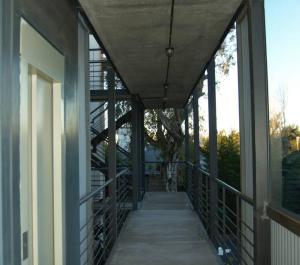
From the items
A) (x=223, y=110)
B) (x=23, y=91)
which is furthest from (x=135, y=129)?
(x=23, y=91)

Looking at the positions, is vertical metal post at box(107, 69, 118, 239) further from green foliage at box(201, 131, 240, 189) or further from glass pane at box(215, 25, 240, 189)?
green foliage at box(201, 131, 240, 189)

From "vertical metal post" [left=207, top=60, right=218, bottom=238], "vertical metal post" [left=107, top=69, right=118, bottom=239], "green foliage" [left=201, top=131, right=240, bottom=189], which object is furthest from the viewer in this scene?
"green foliage" [left=201, top=131, right=240, bottom=189]

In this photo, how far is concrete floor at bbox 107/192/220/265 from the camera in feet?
16.4

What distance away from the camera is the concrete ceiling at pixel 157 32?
336 centimetres

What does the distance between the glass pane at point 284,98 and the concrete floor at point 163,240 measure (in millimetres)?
2409

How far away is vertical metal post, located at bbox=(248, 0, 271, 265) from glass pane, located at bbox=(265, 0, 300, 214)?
0.14ft

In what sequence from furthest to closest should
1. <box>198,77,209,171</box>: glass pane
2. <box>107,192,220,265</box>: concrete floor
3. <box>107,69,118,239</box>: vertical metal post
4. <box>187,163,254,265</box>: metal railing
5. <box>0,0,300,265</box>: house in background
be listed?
1. <box>198,77,209,171</box>: glass pane
2. <box>107,69,118,239</box>: vertical metal post
3. <box>107,192,220,265</box>: concrete floor
4. <box>187,163,254,265</box>: metal railing
5. <box>0,0,300,265</box>: house in background

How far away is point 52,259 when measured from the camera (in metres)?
2.46

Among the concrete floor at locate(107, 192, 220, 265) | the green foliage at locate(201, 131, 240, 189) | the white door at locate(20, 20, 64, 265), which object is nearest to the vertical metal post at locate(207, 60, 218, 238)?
the concrete floor at locate(107, 192, 220, 265)

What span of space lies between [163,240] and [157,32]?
3.06 m

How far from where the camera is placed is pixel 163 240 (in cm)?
594

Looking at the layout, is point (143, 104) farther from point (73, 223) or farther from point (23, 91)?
point (23, 91)

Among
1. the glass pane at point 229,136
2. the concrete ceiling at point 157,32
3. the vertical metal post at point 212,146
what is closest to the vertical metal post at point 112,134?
the concrete ceiling at point 157,32

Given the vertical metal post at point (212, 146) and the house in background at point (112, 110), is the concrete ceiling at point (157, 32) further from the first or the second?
the vertical metal post at point (212, 146)
